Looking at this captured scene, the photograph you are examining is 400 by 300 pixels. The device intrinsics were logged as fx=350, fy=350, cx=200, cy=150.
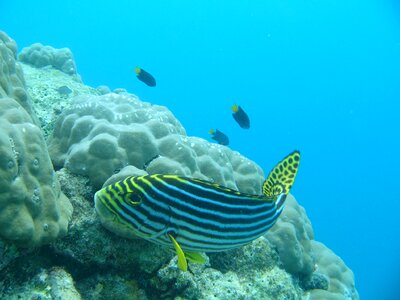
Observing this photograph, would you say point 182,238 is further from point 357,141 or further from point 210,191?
point 357,141

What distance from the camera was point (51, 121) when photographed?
21.3ft

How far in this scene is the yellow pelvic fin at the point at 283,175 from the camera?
3234mm

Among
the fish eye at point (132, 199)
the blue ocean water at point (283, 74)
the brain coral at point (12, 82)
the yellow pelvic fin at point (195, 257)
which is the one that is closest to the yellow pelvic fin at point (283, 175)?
the yellow pelvic fin at point (195, 257)

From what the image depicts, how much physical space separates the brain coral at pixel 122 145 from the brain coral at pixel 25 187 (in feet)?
2.85

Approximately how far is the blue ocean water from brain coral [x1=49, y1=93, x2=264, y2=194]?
9249cm

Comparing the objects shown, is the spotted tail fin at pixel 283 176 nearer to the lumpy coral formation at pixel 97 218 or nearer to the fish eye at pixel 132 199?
the fish eye at pixel 132 199

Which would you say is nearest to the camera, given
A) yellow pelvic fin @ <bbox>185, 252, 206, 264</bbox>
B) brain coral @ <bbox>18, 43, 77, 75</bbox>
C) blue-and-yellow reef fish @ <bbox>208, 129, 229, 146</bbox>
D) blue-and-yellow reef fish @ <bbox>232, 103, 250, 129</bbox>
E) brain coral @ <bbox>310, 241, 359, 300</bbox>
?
yellow pelvic fin @ <bbox>185, 252, 206, 264</bbox>

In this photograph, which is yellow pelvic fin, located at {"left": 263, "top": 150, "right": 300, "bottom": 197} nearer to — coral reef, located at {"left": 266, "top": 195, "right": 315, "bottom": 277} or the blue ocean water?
coral reef, located at {"left": 266, "top": 195, "right": 315, "bottom": 277}

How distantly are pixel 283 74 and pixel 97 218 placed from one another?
Answer: 164 meters

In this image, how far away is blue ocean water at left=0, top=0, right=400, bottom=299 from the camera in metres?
118

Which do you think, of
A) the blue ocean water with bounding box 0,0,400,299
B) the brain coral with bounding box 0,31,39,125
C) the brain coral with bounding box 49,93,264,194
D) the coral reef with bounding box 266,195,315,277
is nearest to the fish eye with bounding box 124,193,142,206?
the brain coral with bounding box 49,93,264,194

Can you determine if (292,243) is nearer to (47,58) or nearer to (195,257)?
(195,257)

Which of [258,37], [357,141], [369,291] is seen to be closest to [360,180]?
[357,141]

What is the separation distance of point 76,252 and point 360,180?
133m
